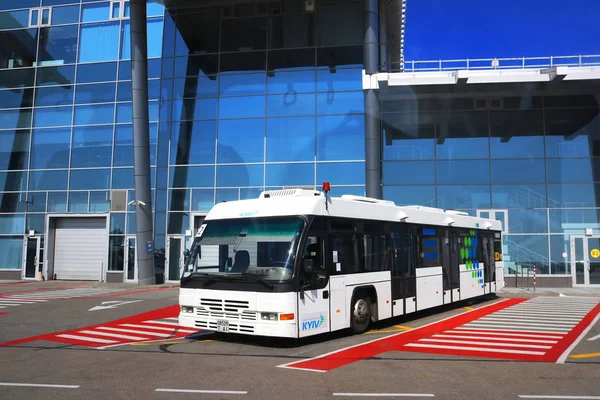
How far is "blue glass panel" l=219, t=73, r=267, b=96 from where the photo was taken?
27.6 meters

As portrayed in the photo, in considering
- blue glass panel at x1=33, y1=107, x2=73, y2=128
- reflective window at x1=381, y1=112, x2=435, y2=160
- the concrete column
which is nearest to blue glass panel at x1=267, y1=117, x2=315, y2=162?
reflective window at x1=381, y1=112, x2=435, y2=160

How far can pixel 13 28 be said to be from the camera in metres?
31.5

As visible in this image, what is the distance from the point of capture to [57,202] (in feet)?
96.9

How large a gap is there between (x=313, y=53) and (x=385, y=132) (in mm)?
5497

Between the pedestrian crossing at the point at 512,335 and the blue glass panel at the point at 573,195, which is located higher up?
the blue glass panel at the point at 573,195

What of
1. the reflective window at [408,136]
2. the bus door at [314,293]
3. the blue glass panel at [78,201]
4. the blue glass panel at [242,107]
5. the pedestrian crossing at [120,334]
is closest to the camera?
the bus door at [314,293]

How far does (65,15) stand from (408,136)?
2066 cm

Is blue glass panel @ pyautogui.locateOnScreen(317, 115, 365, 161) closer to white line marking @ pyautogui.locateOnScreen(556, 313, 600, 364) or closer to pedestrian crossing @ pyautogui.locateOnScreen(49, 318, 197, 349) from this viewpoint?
white line marking @ pyautogui.locateOnScreen(556, 313, 600, 364)

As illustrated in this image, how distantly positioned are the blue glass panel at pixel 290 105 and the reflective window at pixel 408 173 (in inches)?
188

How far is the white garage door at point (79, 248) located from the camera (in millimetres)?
29141

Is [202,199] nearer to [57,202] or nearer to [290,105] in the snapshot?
[290,105]

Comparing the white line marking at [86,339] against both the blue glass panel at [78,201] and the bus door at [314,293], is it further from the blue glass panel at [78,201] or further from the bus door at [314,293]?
the blue glass panel at [78,201]

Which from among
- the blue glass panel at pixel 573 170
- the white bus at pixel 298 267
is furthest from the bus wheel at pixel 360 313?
the blue glass panel at pixel 573 170

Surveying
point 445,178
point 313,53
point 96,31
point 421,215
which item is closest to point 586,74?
point 445,178
